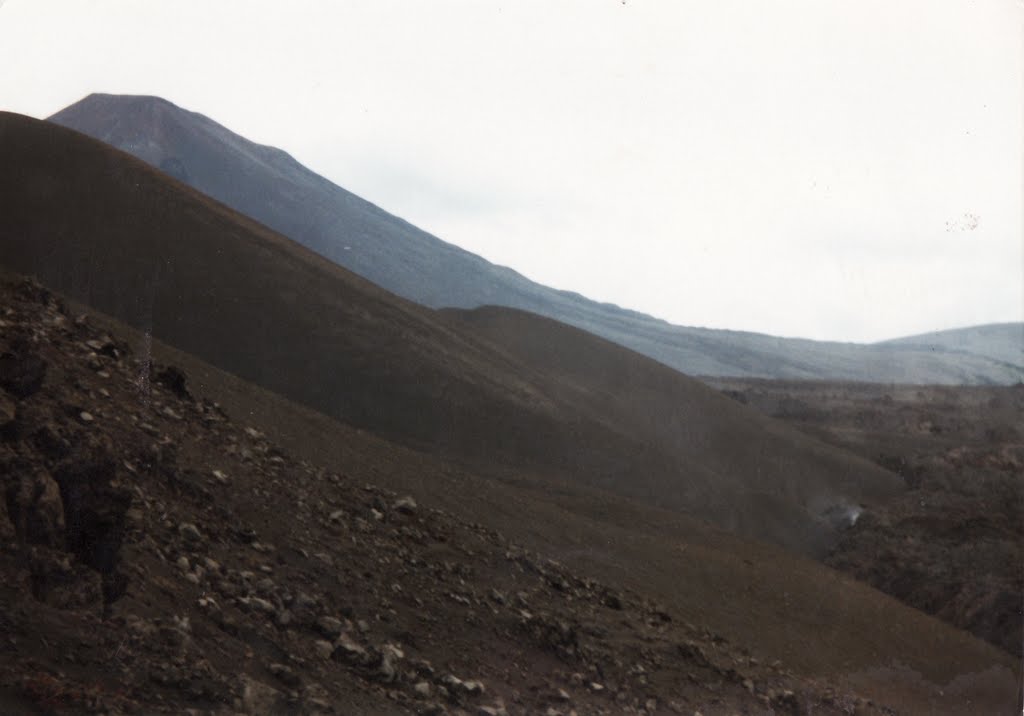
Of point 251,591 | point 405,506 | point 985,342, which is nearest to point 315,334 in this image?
point 405,506

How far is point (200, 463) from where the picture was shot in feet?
20.7

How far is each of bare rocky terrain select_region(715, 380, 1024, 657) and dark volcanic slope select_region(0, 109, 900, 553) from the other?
1.18 m

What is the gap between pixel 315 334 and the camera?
14508 millimetres

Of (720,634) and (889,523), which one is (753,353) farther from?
(720,634)

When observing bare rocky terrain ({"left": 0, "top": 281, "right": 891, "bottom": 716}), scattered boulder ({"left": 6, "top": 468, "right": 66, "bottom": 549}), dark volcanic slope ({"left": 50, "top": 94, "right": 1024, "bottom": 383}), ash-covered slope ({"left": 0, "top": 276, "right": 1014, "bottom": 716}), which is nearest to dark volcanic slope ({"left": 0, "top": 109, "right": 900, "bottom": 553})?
ash-covered slope ({"left": 0, "top": 276, "right": 1014, "bottom": 716})

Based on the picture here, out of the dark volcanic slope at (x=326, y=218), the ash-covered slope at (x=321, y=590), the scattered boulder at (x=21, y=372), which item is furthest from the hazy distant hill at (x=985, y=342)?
the scattered boulder at (x=21, y=372)

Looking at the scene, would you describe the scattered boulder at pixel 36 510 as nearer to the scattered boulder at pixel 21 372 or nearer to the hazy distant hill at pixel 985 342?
the scattered boulder at pixel 21 372

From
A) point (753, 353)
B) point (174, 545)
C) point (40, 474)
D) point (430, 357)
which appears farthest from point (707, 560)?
point (753, 353)

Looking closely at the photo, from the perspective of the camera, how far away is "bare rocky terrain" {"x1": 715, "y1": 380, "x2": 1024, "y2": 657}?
1255cm

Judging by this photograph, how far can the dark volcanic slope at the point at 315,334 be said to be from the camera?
1295 cm

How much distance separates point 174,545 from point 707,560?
712 cm

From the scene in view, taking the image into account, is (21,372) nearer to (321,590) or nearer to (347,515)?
(321,590)

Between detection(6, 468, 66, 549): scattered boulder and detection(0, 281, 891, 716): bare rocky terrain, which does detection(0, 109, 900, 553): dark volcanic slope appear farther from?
detection(6, 468, 66, 549): scattered boulder

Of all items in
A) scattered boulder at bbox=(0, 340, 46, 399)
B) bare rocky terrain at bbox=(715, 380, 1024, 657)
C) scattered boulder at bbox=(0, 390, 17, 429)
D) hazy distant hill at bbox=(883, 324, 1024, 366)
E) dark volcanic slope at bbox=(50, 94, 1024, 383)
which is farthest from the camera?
hazy distant hill at bbox=(883, 324, 1024, 366)
